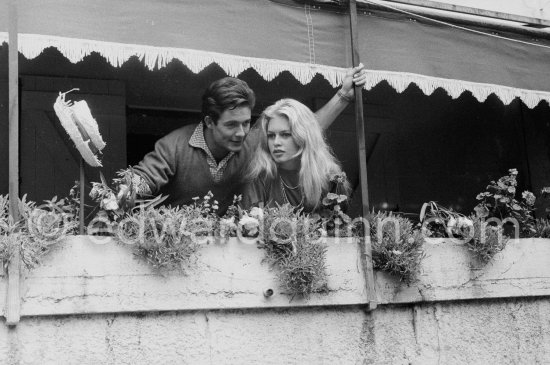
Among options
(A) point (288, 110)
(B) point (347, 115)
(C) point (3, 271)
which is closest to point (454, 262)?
(A) point (288, 110)

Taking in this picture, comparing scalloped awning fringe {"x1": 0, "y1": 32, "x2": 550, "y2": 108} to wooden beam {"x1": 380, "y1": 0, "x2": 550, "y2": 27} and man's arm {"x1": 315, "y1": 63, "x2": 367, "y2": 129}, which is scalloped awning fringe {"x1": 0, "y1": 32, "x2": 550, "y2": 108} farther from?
wooden beam {"x1": 380, "y1": 0, "x2": 550, "y2": 27}

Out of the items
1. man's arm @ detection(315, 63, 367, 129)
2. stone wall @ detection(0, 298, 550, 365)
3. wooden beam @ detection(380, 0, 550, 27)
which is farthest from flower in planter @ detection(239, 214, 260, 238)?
wooden beam @ detection(380, 0, 550, 27)

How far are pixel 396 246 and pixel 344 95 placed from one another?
98cm

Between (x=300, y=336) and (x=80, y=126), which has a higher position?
(x=80, y=126)

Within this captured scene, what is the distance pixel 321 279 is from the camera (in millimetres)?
4488

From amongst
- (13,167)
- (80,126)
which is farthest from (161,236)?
(13,167)

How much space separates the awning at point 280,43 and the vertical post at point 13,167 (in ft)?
0.22

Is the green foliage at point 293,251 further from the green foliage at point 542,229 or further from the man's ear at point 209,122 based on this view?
the green foliage at point 542,229

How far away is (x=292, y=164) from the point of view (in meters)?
4.99

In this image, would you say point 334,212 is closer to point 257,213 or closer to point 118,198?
point 257,213

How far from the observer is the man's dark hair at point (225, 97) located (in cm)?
494

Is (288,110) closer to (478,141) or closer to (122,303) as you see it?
(122,303)

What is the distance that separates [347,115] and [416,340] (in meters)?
3.43

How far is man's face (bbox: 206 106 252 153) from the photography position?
16.3ft
